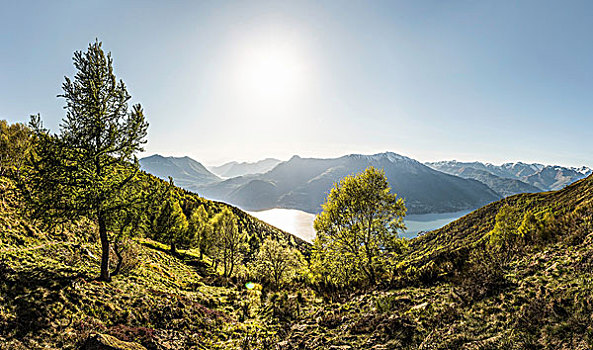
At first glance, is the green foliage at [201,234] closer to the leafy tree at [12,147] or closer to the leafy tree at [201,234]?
the leafy tree at [201,234]

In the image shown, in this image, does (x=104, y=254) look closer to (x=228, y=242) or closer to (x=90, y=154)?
(x=90, y=154)

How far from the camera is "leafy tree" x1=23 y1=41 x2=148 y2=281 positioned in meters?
12.8

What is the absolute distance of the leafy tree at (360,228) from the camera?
18.6m

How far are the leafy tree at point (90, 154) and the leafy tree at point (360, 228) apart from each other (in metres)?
15.5

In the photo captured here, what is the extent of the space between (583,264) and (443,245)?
102 metres

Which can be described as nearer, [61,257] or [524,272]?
[524,272]

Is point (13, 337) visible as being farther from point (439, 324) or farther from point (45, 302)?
point (439, 324)

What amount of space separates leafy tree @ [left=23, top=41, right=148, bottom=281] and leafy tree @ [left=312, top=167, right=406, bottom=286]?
15504mm

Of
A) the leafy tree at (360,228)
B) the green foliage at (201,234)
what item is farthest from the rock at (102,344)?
the green foliage at (201,234)

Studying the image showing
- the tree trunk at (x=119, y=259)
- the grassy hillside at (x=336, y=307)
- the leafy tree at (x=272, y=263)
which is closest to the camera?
the grassy hillside at (x=336, y=307)

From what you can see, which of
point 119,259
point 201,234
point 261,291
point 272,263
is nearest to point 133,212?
point 119,259

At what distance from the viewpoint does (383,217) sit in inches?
744

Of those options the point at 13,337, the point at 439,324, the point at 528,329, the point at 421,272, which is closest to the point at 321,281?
the point at 421,272

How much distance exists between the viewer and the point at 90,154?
13.7 metres
